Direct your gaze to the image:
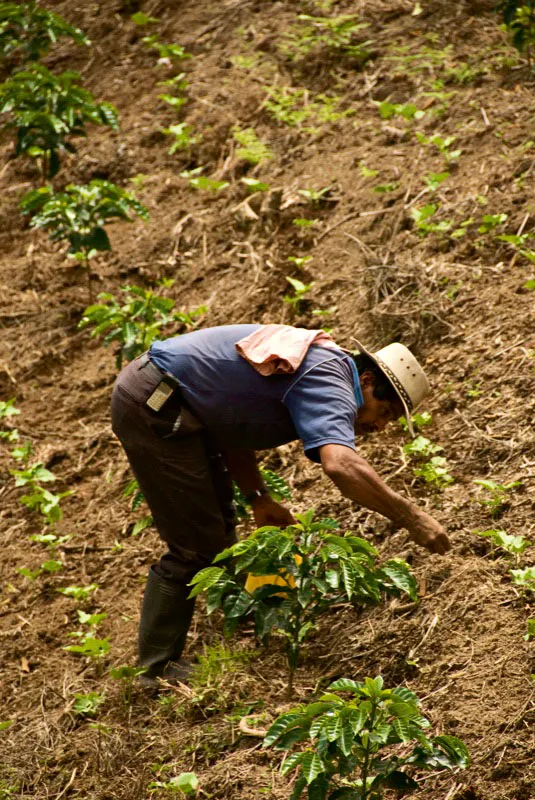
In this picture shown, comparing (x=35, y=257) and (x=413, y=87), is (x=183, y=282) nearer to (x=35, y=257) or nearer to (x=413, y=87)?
(x=35, y=257)

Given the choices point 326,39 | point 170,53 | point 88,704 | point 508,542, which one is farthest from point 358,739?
point 170,53

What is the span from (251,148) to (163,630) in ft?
13.8

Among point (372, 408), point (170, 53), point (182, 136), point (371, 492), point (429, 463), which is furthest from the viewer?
point (170, 53)

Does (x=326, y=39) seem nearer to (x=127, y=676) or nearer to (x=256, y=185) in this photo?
(x=256, y=185)

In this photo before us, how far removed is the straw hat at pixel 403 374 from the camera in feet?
12.3

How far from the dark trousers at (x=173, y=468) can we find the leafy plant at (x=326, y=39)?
15.0ft

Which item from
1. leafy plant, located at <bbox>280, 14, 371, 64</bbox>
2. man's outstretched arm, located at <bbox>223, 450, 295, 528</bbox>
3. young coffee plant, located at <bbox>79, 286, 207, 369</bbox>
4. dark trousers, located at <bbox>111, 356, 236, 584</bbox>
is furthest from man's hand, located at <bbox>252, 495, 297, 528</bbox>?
leafy plant, located at <bbox>280, 14, 371, 64</bbox>

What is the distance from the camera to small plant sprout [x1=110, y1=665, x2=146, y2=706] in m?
4.06

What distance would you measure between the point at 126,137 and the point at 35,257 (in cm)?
141

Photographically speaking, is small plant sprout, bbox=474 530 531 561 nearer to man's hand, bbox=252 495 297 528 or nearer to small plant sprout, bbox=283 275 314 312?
man's hand, bbox=252 495 297 528

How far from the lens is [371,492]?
11.2 feet

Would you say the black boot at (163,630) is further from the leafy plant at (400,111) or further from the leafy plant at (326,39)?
the leafy plant at (326,39)

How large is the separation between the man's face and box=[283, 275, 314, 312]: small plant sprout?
2.03 meters

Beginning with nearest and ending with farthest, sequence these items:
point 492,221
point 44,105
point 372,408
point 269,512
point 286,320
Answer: point 372,408 → point 269,512 → point 492,221 → point 286,320 → point 44,105
